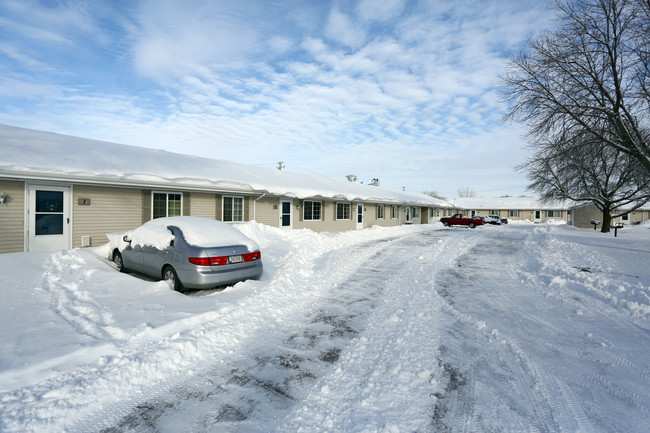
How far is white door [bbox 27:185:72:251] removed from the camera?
9.03 meters

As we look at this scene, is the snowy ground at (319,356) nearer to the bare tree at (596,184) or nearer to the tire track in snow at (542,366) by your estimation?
the tire track in snow at (542,366)

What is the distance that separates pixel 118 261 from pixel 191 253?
375 centimetres

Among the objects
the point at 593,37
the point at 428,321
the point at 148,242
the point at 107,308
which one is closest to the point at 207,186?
the point at 148,242

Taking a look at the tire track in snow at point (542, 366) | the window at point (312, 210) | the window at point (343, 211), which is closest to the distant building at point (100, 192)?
the window at point (312, 210)

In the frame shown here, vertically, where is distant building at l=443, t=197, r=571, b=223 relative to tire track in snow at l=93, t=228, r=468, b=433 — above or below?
above

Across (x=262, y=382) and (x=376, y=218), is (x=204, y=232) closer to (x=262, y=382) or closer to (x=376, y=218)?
(x=262, y=382)

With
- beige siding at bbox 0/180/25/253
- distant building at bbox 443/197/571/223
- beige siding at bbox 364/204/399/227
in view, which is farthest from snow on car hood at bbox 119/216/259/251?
distant building at bbox 443/197/571/223

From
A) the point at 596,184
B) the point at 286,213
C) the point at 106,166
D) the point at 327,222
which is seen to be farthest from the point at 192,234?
the point at 596,184

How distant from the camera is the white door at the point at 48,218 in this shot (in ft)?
29.6

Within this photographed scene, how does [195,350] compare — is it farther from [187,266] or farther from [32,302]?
[32,302]

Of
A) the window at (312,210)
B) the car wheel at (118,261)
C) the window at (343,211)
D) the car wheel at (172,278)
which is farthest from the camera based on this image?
the window at (343,211)

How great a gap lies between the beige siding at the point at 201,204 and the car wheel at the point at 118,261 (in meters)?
4.28

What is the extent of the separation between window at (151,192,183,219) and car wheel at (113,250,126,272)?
11.2 ft

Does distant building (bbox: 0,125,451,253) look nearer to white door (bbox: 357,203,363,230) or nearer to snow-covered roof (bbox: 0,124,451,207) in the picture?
snow-covered roof (bbox: 0,124,451,207)
